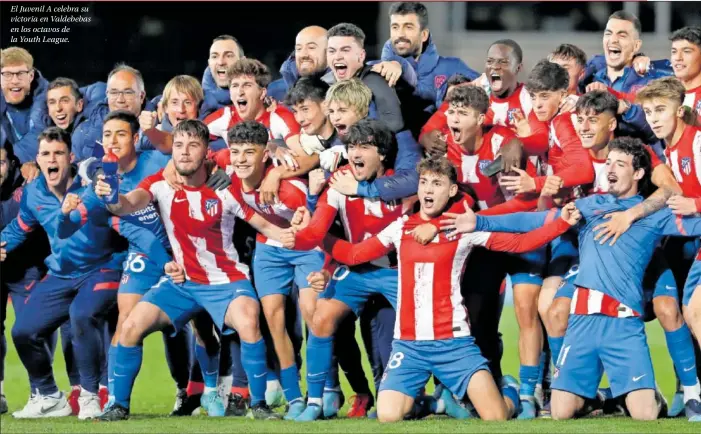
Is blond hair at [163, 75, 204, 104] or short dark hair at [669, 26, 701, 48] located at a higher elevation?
short dark hair at [669, 26, 701, 48]

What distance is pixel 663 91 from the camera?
7910 millimetres

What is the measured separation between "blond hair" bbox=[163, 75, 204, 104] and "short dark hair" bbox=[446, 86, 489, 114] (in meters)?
1.89

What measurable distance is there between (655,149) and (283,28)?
4.54 m

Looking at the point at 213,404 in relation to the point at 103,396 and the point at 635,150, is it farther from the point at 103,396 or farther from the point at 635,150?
the point at 635,150

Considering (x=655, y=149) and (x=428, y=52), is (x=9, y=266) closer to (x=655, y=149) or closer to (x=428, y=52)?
(x=428, y=52)

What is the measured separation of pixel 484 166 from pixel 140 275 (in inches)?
86.6

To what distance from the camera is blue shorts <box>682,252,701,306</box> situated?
302 inches

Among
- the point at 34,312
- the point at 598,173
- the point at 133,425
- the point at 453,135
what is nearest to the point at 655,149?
the point at 598,173

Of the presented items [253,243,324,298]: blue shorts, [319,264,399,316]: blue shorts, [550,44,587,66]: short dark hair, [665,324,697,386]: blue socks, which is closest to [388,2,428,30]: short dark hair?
[550,44,587,66]: short dark hair

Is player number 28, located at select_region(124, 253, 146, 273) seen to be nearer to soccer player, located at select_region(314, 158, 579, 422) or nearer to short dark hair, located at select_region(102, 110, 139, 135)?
short dark hair, located at select_region(102, 110, 139, 135)

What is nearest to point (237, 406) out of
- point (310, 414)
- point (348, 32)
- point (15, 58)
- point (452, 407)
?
point (310, 414)

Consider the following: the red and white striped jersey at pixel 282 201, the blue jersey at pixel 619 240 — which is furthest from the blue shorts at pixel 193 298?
the blue jersey at pixel 619 240

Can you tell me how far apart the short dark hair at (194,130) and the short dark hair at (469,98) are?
146 centimetres

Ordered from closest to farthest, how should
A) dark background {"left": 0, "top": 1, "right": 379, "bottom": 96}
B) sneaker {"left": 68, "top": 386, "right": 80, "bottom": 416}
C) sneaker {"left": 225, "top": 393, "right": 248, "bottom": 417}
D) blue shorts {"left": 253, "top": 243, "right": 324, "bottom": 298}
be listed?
1. blue shorts {"left": 253, "top": 243, "right": 324, "bottom": 298}
2. sneaker {"left": 225, "top": 393, "right": 248, "bottom": 417}
3. sneaker {"left": 68, "top": 386, "right": 80, "bottom": 416}
4. dark background {"left": 0, "top": 1, "right": 379, "bottom": 96}
